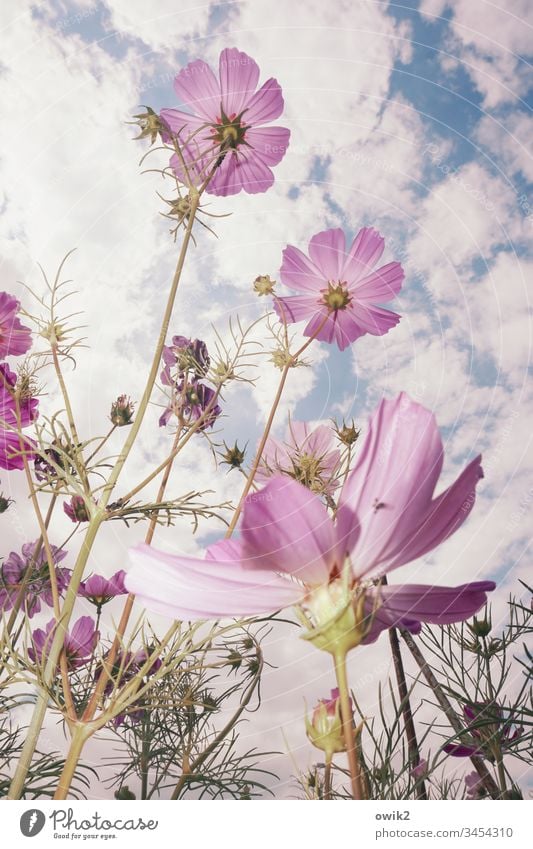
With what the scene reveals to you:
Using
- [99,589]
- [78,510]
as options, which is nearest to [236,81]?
[78,510]

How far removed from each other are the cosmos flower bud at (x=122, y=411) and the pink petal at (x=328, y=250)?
0.69ft

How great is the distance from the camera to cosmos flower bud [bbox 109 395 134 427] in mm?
558

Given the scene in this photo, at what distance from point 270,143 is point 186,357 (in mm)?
184

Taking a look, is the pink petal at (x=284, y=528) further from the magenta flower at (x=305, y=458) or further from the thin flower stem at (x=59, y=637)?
the magenta flower at (x=305, y=458)

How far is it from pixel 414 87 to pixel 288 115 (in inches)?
4.3

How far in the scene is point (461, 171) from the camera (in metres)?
0.49

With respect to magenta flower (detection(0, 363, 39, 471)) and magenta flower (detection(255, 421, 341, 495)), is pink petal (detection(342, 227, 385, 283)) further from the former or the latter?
magenta flower (detection(0, 363, 39, 471))

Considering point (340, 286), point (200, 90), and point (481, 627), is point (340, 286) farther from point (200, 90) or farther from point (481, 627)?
point (481, 627)

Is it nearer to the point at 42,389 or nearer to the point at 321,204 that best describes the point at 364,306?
the point at 321,204

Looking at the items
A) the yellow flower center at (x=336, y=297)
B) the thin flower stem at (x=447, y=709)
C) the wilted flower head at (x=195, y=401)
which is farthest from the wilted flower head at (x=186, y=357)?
the thin flower stem at (x=447, y=709)

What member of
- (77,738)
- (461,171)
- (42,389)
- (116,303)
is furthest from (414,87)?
(77,738)

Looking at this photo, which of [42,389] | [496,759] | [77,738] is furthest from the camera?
[42,389]

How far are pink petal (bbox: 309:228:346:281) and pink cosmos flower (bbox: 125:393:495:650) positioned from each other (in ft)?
1.03

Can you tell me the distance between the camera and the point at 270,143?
1.62ft
